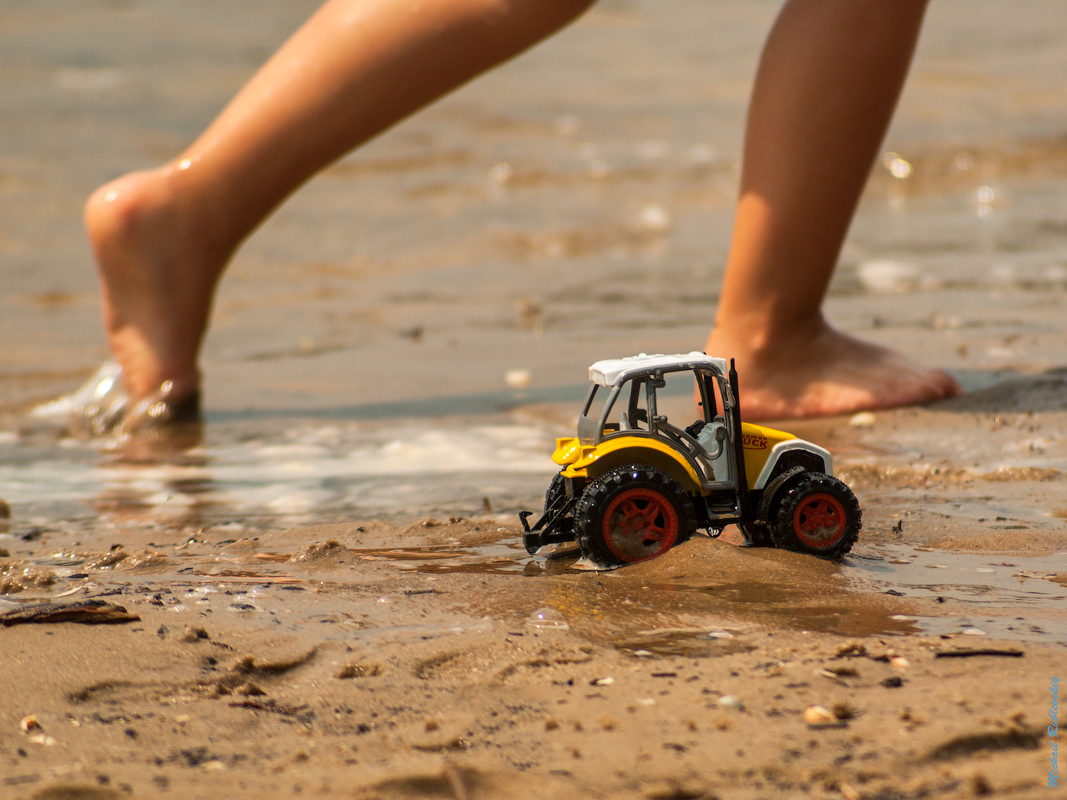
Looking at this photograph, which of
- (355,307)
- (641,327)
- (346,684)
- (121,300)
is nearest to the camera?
(346,684)

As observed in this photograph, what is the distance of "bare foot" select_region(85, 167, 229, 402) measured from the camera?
3611 millimetres

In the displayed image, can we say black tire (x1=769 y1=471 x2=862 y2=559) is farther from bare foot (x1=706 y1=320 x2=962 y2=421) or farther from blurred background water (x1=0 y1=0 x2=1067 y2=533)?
bare foot (x1=706 y1=320 x2=962 y2=421)

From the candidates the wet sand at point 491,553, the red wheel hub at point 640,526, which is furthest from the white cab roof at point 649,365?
the wet sand at point 491,553

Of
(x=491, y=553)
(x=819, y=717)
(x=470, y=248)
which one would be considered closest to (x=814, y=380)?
(x=491, y=553)

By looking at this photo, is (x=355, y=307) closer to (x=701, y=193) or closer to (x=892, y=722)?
(x=701, y=193)

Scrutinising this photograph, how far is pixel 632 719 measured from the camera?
1.45 m

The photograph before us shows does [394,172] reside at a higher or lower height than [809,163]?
higher

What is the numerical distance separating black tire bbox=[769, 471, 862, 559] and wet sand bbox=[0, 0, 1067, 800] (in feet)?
0.15

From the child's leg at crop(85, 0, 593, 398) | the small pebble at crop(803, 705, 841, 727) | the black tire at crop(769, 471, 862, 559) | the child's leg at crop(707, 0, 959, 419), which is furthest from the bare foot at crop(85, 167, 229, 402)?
the small pebble at crop(803, 705, 841, 727)

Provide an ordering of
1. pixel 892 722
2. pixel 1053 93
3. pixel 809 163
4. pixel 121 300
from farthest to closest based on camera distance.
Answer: pixel 1053 93 → pixel 121 300 → pixel 809 163 → pixel 892 722

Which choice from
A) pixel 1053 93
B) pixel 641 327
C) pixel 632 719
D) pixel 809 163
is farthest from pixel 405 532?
pixel 1053 93

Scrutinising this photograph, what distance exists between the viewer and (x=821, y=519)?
2055 millimetres

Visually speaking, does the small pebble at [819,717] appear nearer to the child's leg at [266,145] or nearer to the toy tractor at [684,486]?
the toy tractor at [684,486]

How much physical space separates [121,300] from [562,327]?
185 centimetres
